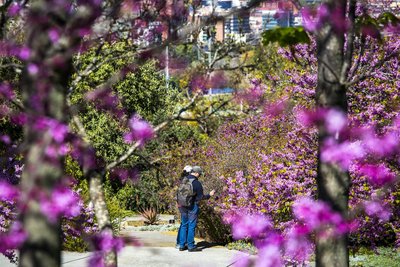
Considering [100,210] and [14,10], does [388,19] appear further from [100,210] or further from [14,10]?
[14,10]

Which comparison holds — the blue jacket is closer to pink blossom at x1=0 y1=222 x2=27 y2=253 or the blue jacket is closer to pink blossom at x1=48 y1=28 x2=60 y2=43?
pink blossom at x1=0 y1=222 x2=27 y2=253

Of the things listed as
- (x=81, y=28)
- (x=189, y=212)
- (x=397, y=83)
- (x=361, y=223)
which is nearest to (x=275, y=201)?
(x=361, y=223)

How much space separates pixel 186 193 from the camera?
12.9 m

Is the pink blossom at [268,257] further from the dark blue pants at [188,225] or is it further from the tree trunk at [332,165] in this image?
the dark blue pants at [188,225]

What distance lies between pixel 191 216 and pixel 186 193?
0.45 metres

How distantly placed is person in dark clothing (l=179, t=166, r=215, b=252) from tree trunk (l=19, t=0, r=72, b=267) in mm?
9410

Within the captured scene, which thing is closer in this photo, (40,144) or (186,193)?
(40,144)

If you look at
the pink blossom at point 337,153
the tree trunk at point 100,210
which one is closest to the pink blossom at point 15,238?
the tree trunk at point 100,210

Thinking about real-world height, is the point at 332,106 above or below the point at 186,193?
above

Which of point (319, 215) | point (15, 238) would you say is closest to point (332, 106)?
point (319, 215)

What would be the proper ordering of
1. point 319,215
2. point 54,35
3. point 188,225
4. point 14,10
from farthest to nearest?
1. point 188,225
2. point 14,10
3. point 319,215
4. point 54,35

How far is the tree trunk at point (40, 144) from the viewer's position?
343 centimetres

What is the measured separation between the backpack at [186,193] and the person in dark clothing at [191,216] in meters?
0.07

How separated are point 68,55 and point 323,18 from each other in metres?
2.23
